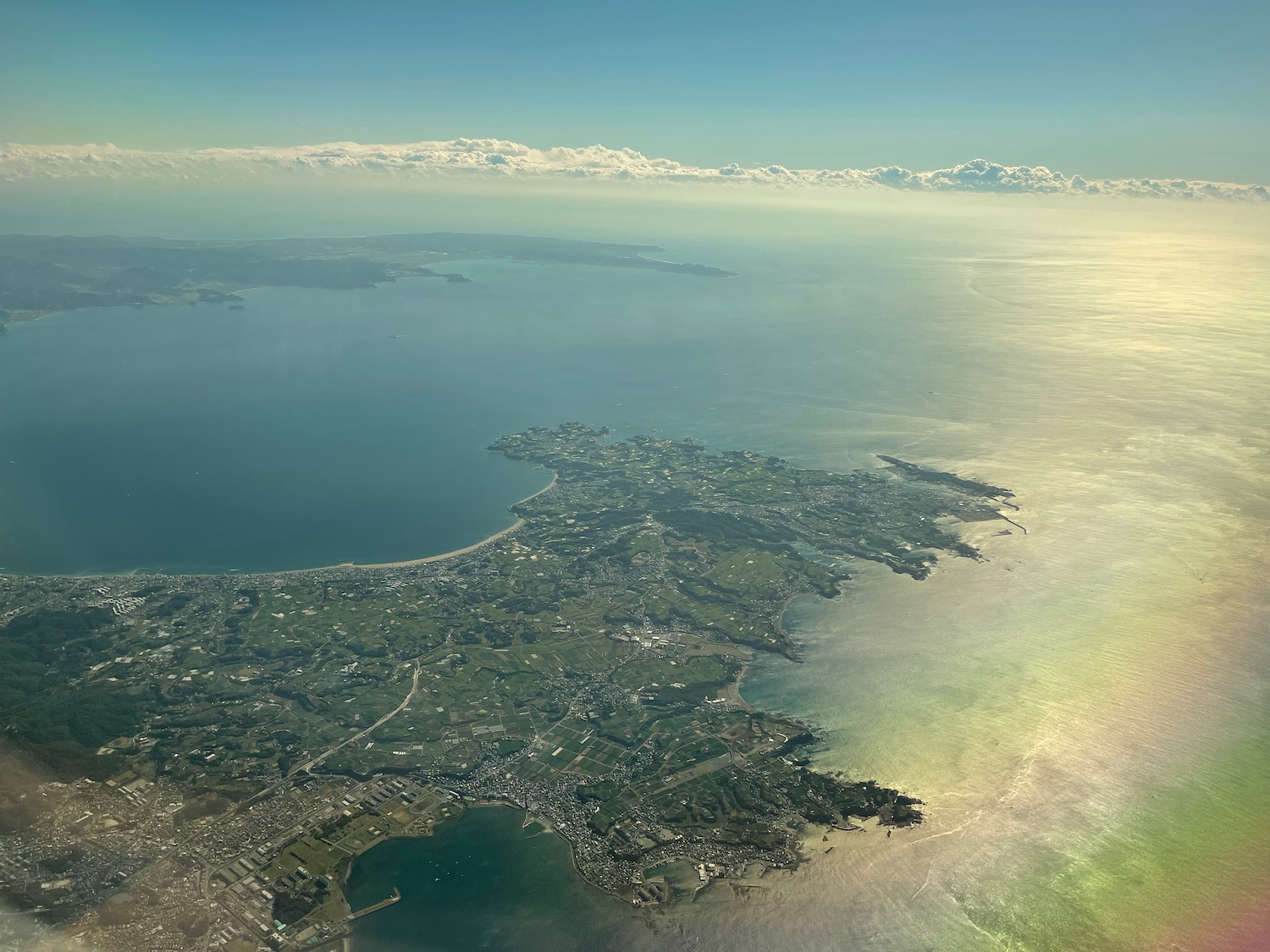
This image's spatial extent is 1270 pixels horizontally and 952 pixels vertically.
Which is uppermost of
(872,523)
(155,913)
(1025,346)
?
(1025,346)

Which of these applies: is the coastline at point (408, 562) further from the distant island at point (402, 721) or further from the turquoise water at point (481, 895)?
the turquoise water at point (481, 895)

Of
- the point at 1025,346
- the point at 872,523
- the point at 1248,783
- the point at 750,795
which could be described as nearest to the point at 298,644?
the point at 750,795

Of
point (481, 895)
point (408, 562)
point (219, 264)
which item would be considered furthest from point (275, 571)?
point (219, 264)

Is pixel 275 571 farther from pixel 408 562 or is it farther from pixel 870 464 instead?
pixel 870 464

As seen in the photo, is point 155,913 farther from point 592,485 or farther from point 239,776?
point 592,485

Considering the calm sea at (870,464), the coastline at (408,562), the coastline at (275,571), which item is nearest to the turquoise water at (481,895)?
the calm sea at (870,464)

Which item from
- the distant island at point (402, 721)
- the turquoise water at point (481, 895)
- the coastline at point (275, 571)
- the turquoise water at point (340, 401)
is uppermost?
the turquoise water at point (340, 401)

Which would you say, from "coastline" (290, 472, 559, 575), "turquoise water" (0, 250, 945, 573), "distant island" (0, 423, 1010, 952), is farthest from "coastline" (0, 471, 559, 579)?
"turquoise water" (0, 250, 945, 573)

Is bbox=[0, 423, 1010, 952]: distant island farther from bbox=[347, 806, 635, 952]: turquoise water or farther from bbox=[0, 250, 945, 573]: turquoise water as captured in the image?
bbox=[0, 250, 945, 573]: turquoise water
